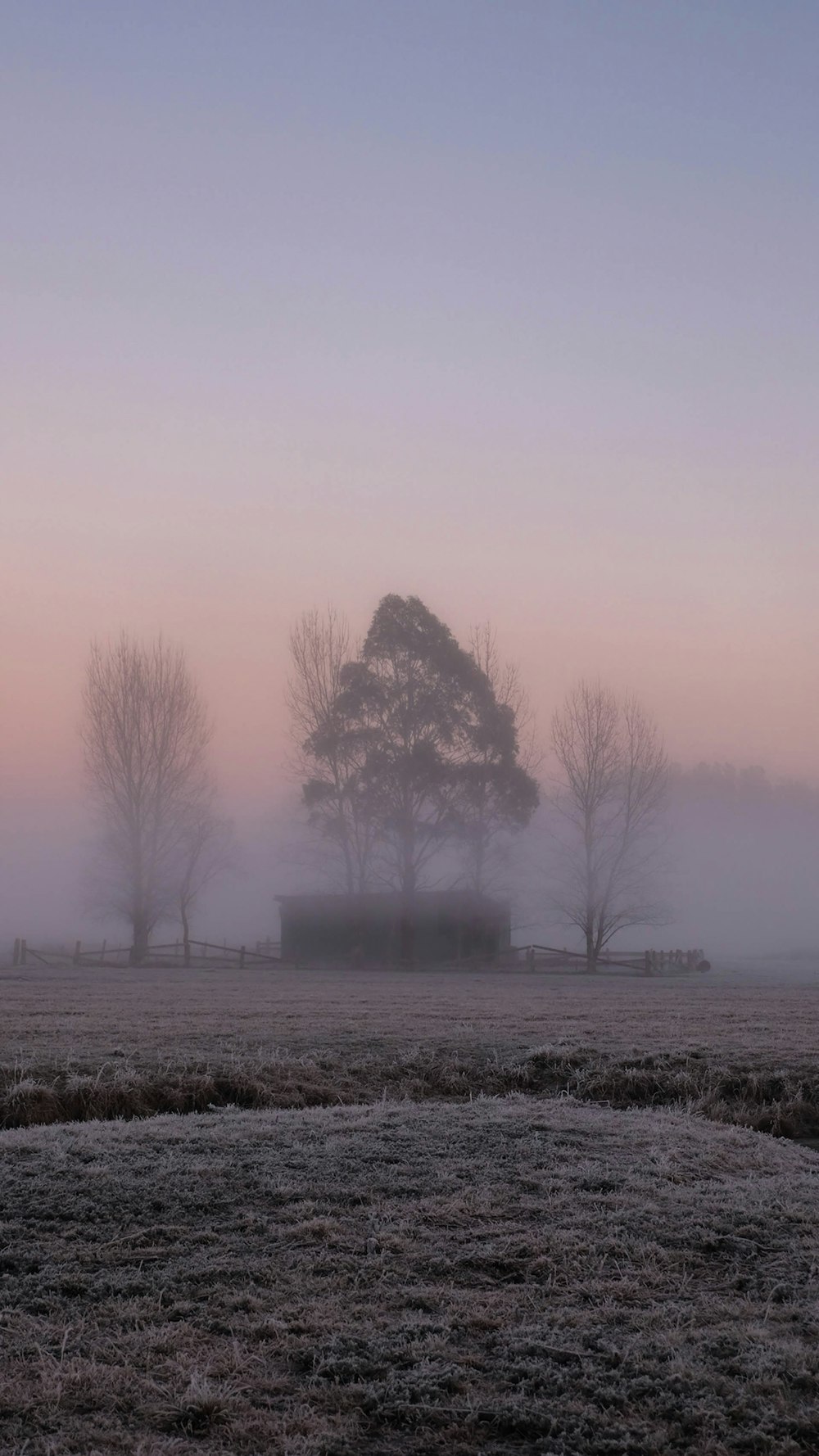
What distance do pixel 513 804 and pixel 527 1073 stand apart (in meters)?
32.7

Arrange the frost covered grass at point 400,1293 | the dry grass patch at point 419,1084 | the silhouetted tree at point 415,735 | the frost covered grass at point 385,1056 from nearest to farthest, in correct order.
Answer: the frost covered grass at point 400,1293 < the dry grass patch at point 419,1084 < the frost covered grass at point 385,1056 < the silhouetted tree at point 415,735

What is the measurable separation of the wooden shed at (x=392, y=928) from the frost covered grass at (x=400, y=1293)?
119ft

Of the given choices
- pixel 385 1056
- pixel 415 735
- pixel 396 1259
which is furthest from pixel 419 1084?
pixel 415 735

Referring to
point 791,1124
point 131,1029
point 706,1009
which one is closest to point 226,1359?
point 791,1124

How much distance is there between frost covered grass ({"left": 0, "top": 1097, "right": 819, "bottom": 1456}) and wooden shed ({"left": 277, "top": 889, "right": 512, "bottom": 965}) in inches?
1431

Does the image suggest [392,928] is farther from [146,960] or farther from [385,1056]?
[385,1056]

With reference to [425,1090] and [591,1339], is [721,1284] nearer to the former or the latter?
[591,1339]

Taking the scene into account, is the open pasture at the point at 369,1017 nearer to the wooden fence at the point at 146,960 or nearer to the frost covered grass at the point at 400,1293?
the frost covered grass at the point at 400,1293

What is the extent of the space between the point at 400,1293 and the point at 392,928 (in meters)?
40.3

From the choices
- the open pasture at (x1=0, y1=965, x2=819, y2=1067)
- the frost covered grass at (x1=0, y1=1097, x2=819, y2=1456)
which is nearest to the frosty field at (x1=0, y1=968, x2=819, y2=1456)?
the frost covered grass at (x1=0, y1=1097, x2=819, y2=1456)

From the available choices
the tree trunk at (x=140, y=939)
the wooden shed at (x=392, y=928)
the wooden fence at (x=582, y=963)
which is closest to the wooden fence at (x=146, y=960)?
the tree trunk at (x=140, y=939)

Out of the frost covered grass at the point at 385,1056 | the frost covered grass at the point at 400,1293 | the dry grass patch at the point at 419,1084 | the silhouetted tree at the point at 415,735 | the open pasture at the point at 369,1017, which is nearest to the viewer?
the frost covered grass at the point at 400,1293

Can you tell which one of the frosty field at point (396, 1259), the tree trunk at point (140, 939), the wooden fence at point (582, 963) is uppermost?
the frosty field at point (396, 1259)

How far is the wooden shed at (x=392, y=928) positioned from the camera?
149 feet
